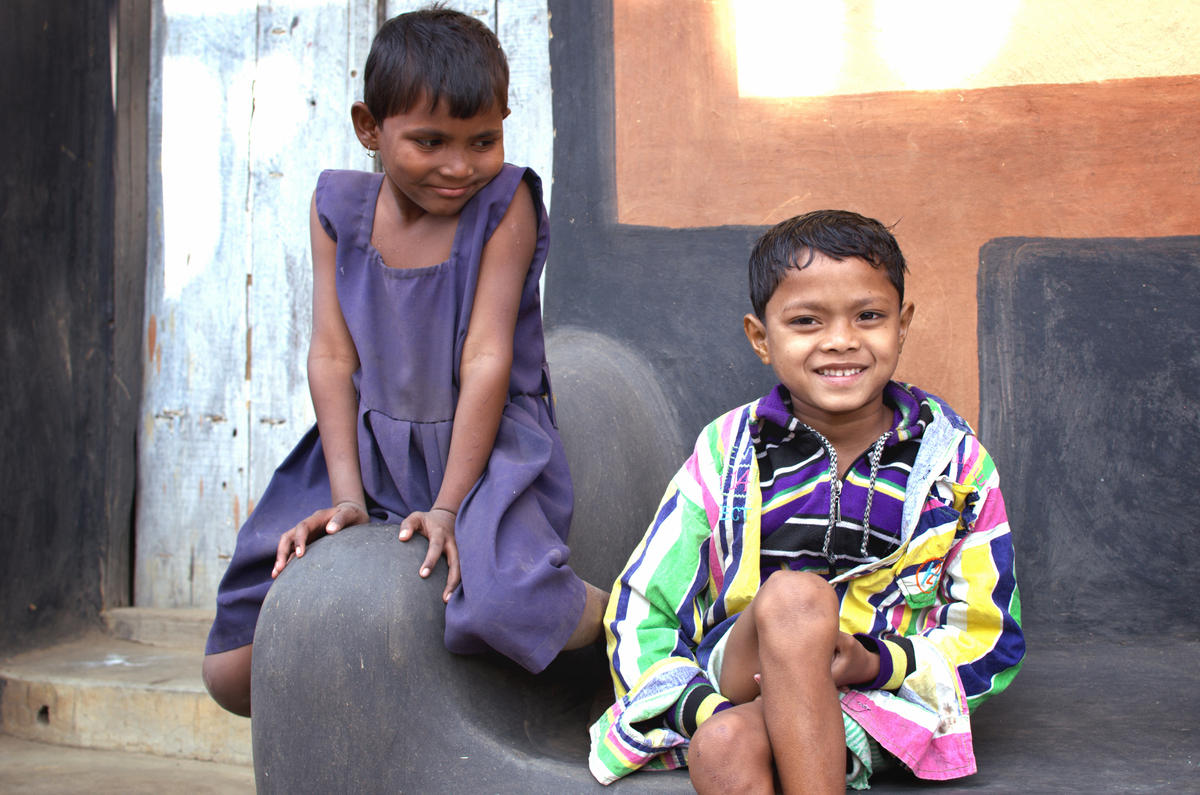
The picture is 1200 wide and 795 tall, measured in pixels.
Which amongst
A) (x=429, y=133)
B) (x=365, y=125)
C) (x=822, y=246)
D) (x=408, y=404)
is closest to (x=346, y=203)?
(x=365, y=125)

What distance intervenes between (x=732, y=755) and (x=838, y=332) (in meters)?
0.68

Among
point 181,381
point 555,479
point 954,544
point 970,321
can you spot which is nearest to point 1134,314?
point 970,321

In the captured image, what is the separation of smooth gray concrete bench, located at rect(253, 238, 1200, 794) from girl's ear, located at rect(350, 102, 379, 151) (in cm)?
60

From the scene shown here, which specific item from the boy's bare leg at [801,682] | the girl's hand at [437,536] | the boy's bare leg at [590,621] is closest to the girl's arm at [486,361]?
the girl's hand at [437,536]

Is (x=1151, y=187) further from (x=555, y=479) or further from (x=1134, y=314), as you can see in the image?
(x=555, y=479)

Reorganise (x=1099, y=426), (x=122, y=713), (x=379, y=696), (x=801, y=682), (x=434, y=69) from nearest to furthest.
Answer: (x=801, y=682) < (x=379, y=696) < (x=434, y=69) < (x=1099, y=426) < (x=122, y=713)

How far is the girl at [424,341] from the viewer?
1737mm

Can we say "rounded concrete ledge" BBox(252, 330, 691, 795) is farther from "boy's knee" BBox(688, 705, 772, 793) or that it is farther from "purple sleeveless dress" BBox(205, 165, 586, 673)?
"purple sleeveless dress" BBox(205, 165, 586, 673)

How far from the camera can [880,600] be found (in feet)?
5.36

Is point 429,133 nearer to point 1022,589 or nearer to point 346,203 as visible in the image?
point 346,203

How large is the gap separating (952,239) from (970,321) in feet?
0.59

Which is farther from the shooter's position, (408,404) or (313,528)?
(408,404)

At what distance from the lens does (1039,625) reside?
2232mm

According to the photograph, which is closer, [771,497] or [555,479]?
[771,497]
